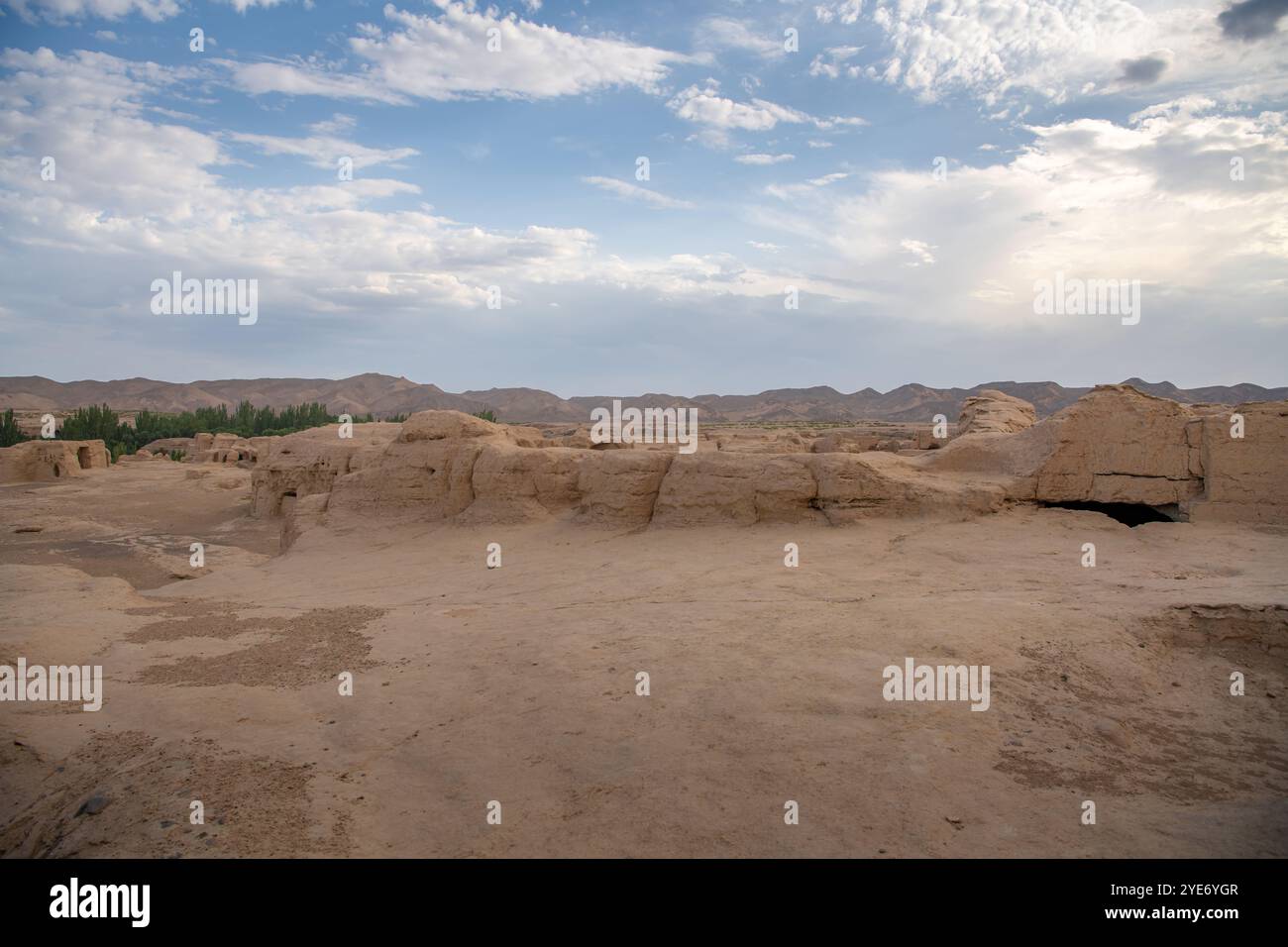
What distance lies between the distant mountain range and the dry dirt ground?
235ft

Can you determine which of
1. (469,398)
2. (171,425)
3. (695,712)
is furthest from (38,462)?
(469,398)

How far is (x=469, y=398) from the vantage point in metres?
108

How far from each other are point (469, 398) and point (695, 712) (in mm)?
107394

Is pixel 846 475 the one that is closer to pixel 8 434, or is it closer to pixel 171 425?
pixel 8 434

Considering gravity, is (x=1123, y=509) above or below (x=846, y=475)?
below

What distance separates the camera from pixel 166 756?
447 cm

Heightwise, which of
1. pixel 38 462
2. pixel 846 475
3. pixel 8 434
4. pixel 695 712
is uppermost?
pixel 8 434

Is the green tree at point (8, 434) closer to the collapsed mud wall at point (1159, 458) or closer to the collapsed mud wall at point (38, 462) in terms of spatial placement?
the collapsed mud wall at point (38, 462)

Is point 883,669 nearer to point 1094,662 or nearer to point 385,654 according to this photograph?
point 1094,662

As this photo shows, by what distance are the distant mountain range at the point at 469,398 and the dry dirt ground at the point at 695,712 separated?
2818 inches

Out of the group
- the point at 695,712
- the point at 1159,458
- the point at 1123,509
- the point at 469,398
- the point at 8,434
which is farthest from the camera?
the point at 469,398

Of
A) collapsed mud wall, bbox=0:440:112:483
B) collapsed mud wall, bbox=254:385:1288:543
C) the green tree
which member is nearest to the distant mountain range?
the green tree

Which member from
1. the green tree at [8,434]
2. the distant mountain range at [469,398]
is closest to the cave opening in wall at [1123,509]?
the green tree at [8,434]

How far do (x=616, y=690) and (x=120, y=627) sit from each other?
5.42 m
